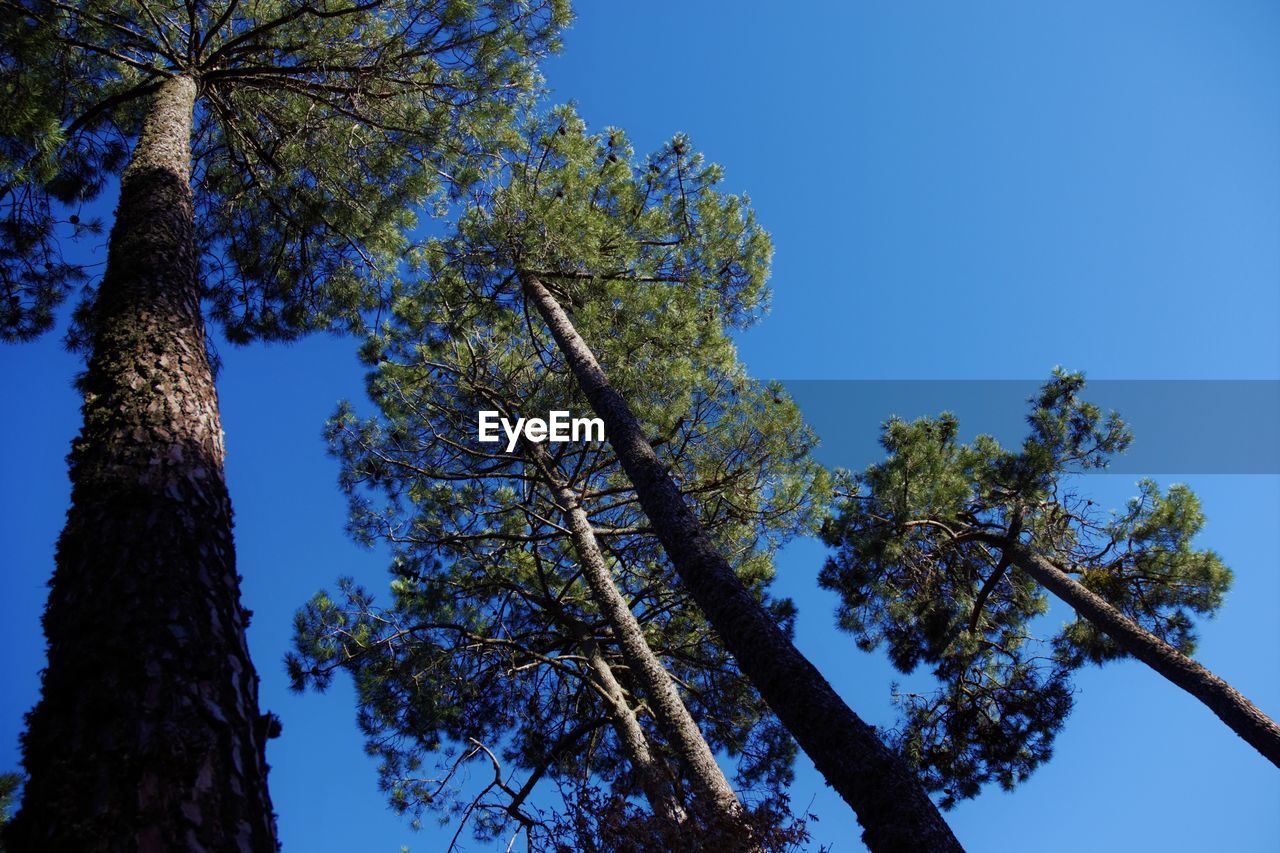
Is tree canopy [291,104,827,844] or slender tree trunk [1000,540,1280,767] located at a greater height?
tree canopy [291,104,827,844]

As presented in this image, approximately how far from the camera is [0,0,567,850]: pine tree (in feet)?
6.19

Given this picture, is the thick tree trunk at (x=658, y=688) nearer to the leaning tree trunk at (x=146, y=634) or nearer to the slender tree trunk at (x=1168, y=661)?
the leaning tree trunk at (x=146, y=634)

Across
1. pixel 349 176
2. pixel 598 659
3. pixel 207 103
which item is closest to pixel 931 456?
pixel 598 659

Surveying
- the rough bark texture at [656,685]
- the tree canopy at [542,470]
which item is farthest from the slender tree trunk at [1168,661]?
the rough bark texture at [656,685]

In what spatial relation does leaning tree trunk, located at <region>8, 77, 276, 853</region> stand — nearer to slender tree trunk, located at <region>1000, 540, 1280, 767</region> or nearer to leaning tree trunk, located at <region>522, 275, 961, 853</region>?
leaning tree trunk, located at <region>522, 275, 961, 853</region>

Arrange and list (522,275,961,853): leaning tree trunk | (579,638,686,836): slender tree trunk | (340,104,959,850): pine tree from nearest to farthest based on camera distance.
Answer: (522,275,961,853): leaning tree trunk → (579,638,686,836): slender tree trunk → (340,104,959,850): pine tree

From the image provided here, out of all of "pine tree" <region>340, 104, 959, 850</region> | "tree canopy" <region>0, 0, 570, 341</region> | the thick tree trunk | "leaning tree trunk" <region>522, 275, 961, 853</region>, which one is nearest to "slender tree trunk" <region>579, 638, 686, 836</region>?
the thick tree trunk

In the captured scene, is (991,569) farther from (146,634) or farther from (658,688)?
(146,634)

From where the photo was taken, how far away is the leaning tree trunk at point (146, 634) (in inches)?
69.1

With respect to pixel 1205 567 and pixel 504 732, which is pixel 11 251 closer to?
pixel 504 732

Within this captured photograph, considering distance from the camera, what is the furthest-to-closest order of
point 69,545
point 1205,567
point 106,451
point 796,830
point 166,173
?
point 1205,567, point 166,173, point 796,830, point 106,451, point 69,545

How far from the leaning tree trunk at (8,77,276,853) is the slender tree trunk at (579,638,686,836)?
2.16 metres

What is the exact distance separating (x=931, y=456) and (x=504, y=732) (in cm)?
625

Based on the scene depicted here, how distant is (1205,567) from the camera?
873cm
